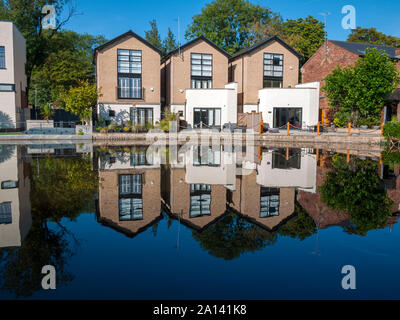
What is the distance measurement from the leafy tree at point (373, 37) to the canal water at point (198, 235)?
165 ft

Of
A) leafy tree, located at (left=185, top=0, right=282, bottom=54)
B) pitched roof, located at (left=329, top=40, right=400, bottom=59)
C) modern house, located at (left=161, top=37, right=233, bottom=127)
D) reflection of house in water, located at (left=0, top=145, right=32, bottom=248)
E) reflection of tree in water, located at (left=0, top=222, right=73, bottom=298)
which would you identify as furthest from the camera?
leafy tree, located at (left=185, top=0, right=282, bottom=54)

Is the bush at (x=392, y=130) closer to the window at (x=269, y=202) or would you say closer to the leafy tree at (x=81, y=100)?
Answer: the window at (x=269, y=202)

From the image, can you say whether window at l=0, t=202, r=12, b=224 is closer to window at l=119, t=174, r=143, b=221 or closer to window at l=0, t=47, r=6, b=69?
window at l=119, t=174, r=143, b=221

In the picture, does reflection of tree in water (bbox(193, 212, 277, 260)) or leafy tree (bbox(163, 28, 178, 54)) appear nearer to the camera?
reflection of tree in water (bbox(193, 212, 277, 260))

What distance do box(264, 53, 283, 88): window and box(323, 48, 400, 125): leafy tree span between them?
714 cm

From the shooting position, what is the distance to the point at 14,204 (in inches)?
309

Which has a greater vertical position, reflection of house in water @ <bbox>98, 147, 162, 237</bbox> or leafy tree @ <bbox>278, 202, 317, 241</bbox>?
reflection of house in water @ <bbox>98, 147, 162, 237</bbox>

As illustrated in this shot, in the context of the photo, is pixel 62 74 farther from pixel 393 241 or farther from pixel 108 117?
pixel 393 241

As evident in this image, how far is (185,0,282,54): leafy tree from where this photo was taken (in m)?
52.3

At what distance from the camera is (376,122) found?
3006cm

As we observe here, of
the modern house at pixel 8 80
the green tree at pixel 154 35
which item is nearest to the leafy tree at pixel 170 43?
the green tree at pixel 154 35

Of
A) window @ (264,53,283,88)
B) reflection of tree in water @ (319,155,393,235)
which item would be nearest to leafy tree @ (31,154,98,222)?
reflection of tree in water @ (319,155,393,235)

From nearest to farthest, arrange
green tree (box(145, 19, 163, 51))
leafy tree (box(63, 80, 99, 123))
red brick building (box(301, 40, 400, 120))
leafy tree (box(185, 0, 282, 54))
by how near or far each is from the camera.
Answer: leafy tree (box(63, 80, 99, 123))
red brick building (box(301, 40, 400, 120))
leafy tree (box(185, 0, 282, 54))
green tree (box(145, 19, 163, 51))
